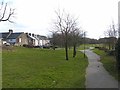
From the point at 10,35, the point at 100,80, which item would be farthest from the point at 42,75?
the point at 10,35

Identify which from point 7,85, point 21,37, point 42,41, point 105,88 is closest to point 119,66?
→ point 105,88

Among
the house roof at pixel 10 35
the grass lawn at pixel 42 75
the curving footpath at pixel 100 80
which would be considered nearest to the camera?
the curving footpath at pixel 100 80

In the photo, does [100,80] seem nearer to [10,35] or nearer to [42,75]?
[42,75]

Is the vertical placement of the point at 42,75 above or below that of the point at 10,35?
below

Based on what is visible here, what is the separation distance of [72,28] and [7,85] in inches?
1332

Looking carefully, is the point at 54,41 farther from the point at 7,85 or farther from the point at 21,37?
the point at 7,85

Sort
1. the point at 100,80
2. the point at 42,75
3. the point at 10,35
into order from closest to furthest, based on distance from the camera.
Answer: the point at 100,80 < the point at 42,75 < the point at 10,35

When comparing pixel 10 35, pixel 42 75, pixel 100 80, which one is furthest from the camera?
pixel 10 35

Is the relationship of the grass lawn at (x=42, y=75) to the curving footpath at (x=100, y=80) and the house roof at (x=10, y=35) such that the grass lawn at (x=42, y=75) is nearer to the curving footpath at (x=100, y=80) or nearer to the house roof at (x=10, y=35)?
the curving footpath at (x=100, y=80)

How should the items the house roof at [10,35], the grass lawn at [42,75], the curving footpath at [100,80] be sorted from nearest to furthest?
1. the curving footpath at [100,80]
2. the grass lawn at [42,75]
3. the house roof at [10,35]

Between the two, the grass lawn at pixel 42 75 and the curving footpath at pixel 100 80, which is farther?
the grass lawn at pixel 42 75

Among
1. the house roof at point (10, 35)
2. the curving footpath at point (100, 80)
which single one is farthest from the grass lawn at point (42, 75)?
the house roof at point (10, 35)

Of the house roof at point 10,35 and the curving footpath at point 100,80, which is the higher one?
the house roof at point 10,35

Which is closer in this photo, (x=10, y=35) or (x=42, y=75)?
(x=42, y=75)
